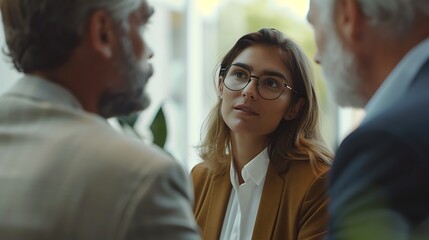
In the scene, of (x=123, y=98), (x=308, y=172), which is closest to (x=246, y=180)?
(x=308, y=172)

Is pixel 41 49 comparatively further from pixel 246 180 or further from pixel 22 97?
pixel 246 180

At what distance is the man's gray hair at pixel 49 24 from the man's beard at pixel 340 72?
38 centimetres

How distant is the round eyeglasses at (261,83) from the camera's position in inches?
88.6

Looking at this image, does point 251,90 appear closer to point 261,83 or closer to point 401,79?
point 261,83

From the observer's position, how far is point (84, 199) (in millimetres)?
1186

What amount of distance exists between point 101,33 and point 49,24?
93 millimetres

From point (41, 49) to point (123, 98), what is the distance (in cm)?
18

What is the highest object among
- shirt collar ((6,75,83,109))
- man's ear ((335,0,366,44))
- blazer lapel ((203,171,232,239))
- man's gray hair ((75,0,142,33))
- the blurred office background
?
man's ear ((335,0,366,44))

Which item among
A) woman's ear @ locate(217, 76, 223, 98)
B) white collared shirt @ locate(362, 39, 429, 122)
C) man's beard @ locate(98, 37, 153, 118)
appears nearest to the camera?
white collared shirt @ locate(362, 39, 429, 122)

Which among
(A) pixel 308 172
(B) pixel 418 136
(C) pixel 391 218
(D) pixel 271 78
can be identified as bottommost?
(A) pixel 308 172

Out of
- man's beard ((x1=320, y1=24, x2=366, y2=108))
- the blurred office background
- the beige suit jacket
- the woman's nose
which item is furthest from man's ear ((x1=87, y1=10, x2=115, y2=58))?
the blurred office background

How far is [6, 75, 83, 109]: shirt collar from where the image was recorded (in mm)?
1307

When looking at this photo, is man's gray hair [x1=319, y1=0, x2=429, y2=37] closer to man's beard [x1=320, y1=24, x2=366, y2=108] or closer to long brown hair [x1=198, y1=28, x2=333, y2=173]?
man's beard [x1=320, y1=24, x2=366, y2=108]

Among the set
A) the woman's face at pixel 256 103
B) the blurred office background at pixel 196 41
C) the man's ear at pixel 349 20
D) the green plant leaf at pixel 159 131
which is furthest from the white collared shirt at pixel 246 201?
the blurred office background at pixel 196 41
